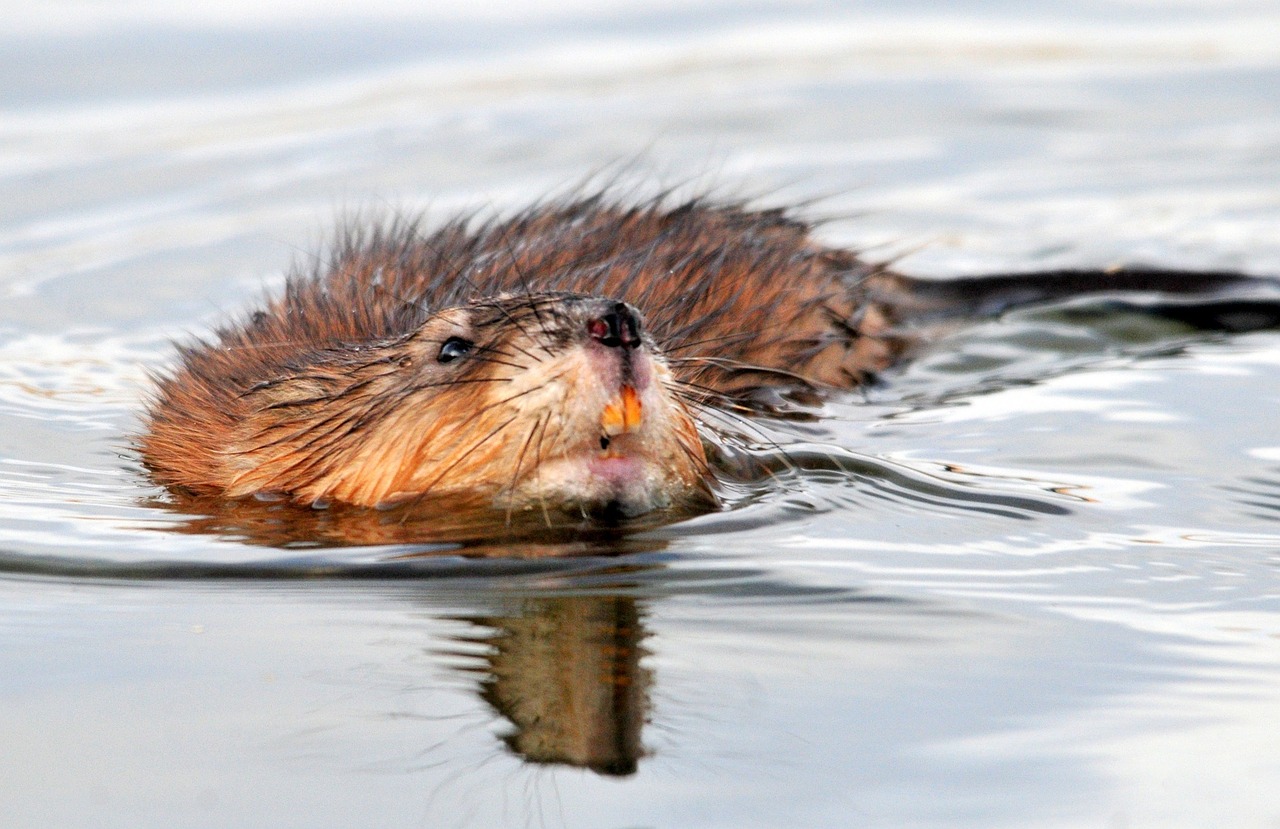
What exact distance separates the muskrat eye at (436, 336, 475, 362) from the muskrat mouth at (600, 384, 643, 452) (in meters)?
0.49

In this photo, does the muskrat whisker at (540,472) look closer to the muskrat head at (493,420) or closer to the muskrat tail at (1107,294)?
the muskrat head at (493,420)

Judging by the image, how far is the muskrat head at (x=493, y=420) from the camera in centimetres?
431

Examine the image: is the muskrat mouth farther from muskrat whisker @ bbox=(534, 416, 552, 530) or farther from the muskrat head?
muskrat whisker @ bbox=(534, 416, 552, 530)

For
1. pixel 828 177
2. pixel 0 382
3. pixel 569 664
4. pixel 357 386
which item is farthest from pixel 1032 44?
pixel 569 664

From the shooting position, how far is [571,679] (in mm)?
3557

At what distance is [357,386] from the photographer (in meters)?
4.82

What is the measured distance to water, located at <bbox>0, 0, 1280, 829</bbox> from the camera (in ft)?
A: 10.4

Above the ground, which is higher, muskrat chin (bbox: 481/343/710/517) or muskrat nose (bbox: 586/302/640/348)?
muskrat nose (bbox: 586/302/640/348)

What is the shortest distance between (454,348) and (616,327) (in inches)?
22.9

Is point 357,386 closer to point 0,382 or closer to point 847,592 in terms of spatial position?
point 847,592

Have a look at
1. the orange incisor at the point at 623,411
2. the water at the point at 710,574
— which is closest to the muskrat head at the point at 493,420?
the orange incisor at the point at 623,411

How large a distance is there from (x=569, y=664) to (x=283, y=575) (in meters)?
0.91

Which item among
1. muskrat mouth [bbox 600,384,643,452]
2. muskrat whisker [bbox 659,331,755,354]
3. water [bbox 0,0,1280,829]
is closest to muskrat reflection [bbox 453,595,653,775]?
water [bbox 0,0,1280,829]

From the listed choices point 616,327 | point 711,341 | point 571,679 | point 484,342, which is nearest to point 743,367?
point 711,341
